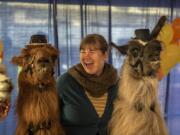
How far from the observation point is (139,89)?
1.72 meters

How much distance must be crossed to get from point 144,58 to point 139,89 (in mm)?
Result: 152

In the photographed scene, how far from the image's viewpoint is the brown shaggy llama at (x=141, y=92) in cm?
172

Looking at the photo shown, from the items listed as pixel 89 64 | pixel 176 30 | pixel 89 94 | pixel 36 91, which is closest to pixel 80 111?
pixel 89 94

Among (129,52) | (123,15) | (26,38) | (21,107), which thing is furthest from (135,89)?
(123,15)

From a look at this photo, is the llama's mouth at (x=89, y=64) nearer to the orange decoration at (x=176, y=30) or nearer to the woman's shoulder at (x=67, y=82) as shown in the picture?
the woman's shoulder at (x=67, y=82)

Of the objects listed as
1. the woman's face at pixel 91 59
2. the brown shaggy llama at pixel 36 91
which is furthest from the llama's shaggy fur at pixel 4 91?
the woman's face at pixel 91 59

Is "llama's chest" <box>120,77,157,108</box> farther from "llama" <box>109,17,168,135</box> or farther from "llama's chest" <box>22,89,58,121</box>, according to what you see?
"llama's chest" <box>22,89,58,121</box>

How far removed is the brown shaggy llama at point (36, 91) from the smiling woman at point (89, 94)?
251 mm

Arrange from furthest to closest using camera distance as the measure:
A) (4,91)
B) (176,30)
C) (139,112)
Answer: (176,30)
(139,112)
(4,91)

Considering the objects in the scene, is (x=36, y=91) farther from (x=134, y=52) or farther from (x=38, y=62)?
(x=134, y=52)

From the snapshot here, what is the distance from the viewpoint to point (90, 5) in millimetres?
3625

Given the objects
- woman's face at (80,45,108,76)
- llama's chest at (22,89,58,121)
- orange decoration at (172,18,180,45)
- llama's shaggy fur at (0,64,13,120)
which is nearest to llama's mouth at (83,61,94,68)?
woman's face at (80,45,108,76)

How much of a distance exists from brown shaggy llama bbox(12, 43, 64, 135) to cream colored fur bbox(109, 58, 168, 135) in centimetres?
35

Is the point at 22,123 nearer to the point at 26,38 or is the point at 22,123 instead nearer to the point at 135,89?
the point at 135,89
